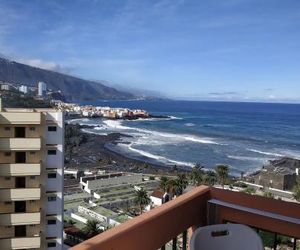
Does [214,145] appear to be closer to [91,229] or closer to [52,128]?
[91,229]

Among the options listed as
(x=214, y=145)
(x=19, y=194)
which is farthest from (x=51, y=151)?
(x=214, y=145)

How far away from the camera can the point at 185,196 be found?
2.70 meters

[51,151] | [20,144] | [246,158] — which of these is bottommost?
[246,158]

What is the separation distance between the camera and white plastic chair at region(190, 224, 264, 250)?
2.08 meters

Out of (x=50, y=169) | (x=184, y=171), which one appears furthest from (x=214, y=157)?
(x=50, y=169)

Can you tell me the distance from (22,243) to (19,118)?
Result: 15.2ft

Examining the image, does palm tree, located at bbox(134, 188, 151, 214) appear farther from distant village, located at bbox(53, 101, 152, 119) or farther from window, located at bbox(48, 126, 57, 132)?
distant village, located at bbox(53, 101, 152, 119)

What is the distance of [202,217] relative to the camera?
9.55 ft

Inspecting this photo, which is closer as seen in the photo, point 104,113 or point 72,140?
point 72,140

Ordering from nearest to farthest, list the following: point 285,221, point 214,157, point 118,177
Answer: point 285,221 → point 118,177 → point 214,157

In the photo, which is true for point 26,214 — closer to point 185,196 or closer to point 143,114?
point 185,196

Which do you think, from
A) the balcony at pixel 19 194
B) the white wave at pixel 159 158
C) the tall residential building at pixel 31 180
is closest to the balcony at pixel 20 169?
the tall residential building at pixel 31 180

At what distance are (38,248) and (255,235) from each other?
14.7 meters

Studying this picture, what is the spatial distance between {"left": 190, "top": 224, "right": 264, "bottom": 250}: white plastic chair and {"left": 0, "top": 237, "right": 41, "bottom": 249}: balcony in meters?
14.4
